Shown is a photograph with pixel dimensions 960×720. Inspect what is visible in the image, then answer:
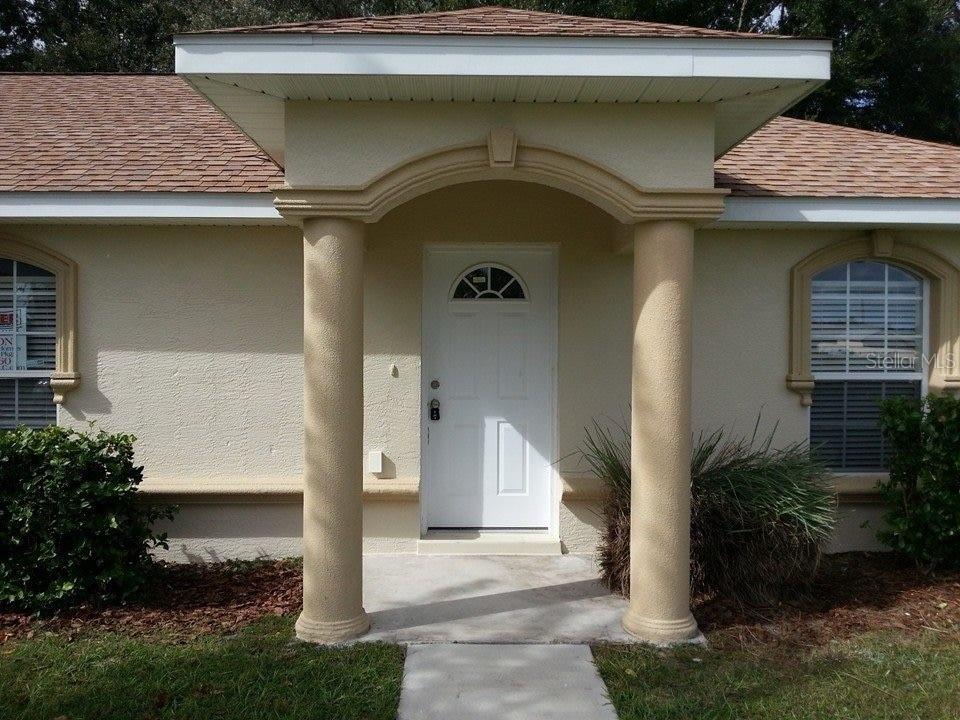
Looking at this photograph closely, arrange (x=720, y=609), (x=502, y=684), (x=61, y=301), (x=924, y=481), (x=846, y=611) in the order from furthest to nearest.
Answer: (x=61, y=301), (x=924, y=481), (x=846, y=611), (x=720, y=609), (x=502, y=684)

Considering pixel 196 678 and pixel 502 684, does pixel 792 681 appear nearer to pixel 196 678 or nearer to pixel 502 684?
pixel 502 684

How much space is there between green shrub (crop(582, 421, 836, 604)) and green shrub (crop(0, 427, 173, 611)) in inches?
135

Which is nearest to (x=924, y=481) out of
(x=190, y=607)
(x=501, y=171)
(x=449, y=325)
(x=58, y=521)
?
(x=449, y=325)

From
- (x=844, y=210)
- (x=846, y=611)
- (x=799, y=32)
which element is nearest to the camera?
(x=846, y=611)

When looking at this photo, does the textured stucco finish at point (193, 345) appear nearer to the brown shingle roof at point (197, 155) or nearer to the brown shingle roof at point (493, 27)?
the brown shingle roof at point (197, 155)

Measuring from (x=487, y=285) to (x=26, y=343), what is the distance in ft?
12.7

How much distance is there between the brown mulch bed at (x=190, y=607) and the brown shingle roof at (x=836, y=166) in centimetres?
468

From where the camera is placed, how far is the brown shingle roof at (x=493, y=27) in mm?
4211

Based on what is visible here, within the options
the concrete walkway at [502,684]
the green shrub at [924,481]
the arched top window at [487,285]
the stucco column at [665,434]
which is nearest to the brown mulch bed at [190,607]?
the concrete walkway at [502,684]

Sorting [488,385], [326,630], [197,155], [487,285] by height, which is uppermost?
[197,155]

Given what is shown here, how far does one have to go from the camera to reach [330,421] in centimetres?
461

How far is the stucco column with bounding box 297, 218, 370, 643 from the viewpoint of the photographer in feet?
15.1

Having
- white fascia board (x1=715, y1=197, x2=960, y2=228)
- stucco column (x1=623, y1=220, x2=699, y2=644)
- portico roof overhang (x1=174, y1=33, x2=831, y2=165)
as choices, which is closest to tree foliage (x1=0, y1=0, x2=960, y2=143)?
white fascia board (x1=715, y1=197, x2=960, y2=228)

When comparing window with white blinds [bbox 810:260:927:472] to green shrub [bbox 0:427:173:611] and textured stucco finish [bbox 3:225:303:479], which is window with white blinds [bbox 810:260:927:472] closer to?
textured stucco finish [bbox 3:225:303:479]
